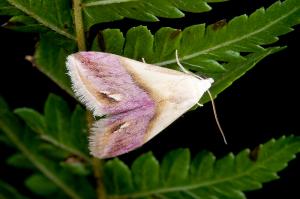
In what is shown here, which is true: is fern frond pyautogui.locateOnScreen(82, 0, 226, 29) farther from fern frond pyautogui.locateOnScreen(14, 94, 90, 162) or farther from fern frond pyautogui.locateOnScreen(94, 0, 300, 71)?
fern frond pyautogui.locateOnScreen(14, 94, 90, 162)

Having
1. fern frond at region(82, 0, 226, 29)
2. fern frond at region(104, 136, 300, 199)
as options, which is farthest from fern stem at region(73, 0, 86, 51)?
fern frond at region(104, 136, 300, 199)

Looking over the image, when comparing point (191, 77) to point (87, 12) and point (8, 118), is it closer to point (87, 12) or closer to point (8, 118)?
point (87, 12)

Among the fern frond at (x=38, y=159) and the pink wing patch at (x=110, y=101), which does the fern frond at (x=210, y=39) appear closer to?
the pink wing patch at (x=110, y=101)

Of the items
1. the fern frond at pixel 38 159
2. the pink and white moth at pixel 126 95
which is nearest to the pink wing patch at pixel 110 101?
the pink and white moth at pixel 126 95

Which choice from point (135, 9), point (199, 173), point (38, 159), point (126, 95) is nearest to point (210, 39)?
point (135, 9)

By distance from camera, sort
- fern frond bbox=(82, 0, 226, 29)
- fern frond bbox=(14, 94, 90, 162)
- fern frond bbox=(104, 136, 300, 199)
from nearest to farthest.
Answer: fern frond bbox=(82, 0, 226, 29) < fern frond bbox=(104, 136, 300, 199) < fern frond bbox=(14, 94, 90, 162)

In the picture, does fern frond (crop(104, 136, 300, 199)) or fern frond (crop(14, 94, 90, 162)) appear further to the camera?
fern frond (crop(14, 94, 90, 162))
